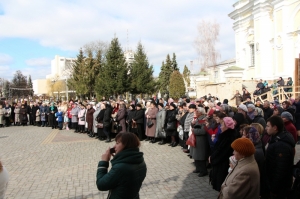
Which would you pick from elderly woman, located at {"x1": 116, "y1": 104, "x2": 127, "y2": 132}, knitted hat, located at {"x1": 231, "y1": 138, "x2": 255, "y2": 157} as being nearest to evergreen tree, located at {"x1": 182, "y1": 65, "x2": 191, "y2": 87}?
elderly woman, located at {"x1": 116, "y1": 104, "x2": 127, "y2": 132}

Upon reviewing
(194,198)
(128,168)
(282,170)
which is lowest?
(194,198)

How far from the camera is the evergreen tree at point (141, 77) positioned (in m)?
37.9

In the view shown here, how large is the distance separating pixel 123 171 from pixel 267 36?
27.2 meters

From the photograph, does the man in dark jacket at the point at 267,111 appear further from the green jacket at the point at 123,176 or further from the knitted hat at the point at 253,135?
the green jacket at the point at 123,176

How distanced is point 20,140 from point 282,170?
42.0 ft

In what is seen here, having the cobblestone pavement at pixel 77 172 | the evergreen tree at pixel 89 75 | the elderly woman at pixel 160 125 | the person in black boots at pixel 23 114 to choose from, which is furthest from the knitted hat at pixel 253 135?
the evergreen tree at pixel 89 75

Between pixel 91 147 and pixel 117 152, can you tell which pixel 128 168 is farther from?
pixel 91 147

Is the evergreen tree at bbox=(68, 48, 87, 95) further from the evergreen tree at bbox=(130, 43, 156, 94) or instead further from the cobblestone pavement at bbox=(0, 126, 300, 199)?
the cobblestone pavement at bbox=(0, 126, 300, 199)

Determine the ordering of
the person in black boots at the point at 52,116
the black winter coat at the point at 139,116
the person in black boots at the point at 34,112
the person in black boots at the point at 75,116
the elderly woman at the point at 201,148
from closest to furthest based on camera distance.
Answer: the elderly woman at the point at 201,148 < the black winter coat at the point at 139,116 < the person in black boots at the point at 75,116 < the person in black boots at the point at 52,116 < the person in black boots at the point at 34,112

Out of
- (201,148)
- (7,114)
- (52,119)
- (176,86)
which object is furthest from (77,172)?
(176,86)

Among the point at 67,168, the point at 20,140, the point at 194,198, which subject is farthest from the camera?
the point at 20,140

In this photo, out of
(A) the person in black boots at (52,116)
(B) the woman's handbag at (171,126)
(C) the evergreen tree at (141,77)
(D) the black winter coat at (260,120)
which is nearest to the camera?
(D) the black winter coat at (260,120)

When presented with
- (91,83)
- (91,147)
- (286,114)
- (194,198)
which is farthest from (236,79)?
(91,83)

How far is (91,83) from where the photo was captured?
41.4 m
